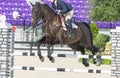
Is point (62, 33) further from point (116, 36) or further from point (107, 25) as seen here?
point (107, 25)

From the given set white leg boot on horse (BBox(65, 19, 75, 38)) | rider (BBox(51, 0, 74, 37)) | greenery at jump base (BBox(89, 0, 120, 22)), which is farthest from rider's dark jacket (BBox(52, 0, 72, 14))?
greenery at jump base (BBox(89, 0, 120, 22))

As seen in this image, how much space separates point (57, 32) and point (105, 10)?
1080 centimetres

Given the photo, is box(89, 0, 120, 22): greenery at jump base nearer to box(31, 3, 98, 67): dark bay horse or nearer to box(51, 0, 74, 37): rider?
box(31, 3, 98, 67): dark bay horse

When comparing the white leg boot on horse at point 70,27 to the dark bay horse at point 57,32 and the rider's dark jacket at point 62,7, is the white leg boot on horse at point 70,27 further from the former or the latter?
the rider's dark jacket at point 62,7

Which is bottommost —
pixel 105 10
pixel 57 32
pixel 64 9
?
pixel 57 32

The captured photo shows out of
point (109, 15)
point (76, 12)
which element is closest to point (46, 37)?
point (109, 15)

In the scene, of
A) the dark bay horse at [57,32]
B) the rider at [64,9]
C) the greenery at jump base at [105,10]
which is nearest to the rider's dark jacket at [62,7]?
the rider at [64,9]

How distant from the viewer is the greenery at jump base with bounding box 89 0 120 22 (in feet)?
67.1

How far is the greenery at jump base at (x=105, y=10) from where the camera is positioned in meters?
20.5

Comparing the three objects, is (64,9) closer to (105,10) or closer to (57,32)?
(57,32)

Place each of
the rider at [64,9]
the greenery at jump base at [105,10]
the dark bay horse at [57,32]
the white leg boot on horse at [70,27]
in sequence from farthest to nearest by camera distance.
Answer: the greenery at jump base at [105,10] → the white leg boot on horse at [70,27] → the rider at [64,9] → the dark bay horse at [57,32]

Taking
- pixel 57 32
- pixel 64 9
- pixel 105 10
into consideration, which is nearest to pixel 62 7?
pixel 64 9

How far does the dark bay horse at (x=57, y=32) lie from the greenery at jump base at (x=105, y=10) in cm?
1004

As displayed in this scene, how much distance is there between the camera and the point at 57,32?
32.9 feet
